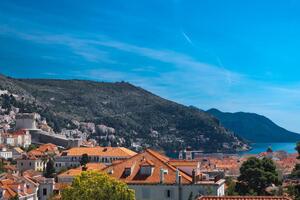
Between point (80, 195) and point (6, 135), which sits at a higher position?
point (6, 135)

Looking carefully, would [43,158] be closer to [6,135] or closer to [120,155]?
[120,155]

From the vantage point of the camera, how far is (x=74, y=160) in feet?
472

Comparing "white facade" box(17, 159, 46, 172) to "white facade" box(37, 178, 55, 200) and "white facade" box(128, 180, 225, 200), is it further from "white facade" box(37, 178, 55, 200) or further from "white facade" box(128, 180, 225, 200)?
"white facade" box(128, 180, 225, 200)

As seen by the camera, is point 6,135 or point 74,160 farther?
point 6,135

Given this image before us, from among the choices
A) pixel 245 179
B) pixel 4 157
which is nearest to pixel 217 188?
pixel 245 179

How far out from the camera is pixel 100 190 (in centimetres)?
3656

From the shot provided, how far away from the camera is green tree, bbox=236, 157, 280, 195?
57.6 m

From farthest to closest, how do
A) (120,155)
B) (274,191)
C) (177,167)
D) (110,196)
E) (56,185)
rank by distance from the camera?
(120,155)
(56,185)
(274,191)
(177,167)
(110,196)

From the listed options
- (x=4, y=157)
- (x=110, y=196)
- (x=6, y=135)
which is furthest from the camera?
(x=6, y=135)

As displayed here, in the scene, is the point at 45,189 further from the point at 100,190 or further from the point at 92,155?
the point at 92,155

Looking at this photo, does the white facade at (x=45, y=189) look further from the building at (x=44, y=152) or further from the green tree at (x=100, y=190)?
the building at (x=44, y=152)

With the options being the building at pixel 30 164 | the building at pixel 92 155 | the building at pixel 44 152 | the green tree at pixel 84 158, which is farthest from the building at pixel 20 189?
the building at pixel 44 152

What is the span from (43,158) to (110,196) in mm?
111327

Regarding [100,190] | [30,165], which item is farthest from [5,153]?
[100,190]
